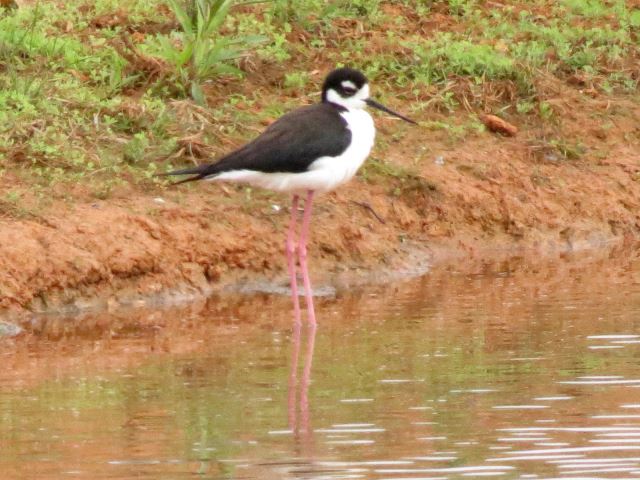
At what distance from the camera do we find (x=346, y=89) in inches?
390

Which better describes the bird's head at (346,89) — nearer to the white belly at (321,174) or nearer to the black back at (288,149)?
the white belly at (321,174)

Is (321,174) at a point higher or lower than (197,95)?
higher

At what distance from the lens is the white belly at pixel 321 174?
30.9ft

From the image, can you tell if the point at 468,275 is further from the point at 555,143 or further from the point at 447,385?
the point at 447,385

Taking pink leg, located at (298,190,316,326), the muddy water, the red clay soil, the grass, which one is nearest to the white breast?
pink leg, located at (298,190,316,326)

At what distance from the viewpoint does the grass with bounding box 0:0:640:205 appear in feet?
34.6

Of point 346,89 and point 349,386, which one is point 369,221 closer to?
point 346,89

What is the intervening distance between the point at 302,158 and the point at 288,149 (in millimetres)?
88

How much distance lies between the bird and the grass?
1005mm

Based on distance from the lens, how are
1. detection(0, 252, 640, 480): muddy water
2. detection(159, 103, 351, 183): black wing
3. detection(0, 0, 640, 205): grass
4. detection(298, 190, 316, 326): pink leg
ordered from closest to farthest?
detection(0, 252, 640, 480): muddy water, detection(159, 103, 351, 183): black wing, detection(298, 190, 316, 326): pink leg, detection(0, 0, 640, 205): grass

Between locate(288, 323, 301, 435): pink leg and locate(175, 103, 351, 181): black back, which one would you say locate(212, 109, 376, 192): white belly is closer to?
locate(175, 103, 351, 181): black back

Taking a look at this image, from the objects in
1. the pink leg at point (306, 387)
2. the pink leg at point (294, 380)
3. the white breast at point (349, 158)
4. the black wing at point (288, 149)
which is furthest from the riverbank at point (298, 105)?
the pink leg at point (306, 387)

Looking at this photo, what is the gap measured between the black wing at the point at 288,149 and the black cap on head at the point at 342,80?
0.41 meters

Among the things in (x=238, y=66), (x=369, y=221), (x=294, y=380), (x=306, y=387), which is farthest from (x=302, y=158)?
(x=238, y=66)
